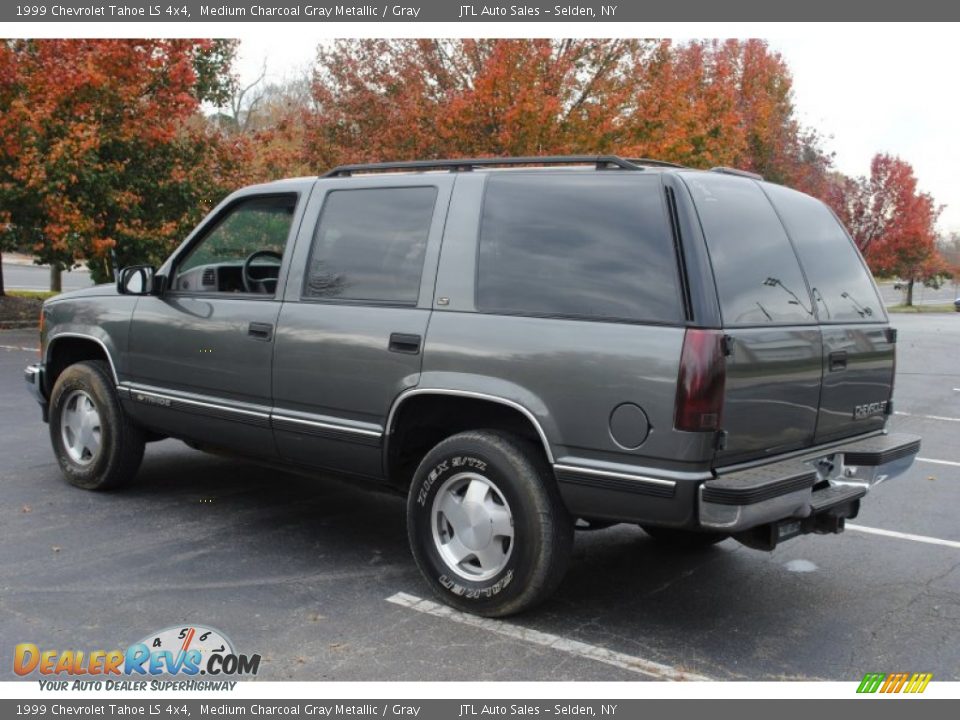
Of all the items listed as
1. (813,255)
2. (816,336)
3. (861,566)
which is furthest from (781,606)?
(813,255)

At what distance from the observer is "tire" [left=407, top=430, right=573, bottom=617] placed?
4074mm

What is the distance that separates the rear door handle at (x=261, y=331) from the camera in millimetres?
5102

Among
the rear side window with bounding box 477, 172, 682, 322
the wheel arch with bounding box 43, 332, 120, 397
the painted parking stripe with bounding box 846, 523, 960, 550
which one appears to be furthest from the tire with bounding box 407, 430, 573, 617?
the wheel arch with bounding box 43, 332, 120, 397

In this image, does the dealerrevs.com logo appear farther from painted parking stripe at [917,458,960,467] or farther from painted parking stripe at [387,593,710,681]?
painted parking stripe at [917,458,960,467]

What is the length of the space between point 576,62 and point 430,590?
15581 millimetres

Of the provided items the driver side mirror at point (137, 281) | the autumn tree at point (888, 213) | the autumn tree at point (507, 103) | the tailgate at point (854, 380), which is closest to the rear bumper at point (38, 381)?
the driver side mirror at point (137, 281)

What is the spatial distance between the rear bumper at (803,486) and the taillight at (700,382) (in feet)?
0.81

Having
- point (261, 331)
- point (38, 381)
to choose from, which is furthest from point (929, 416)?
point (38, 381)

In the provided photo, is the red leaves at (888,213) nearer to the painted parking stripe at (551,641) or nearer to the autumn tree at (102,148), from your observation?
the autumn tree at (102,148)

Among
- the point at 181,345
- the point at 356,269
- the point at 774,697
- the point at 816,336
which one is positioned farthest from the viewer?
the point at 181,345

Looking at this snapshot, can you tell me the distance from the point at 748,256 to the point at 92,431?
4365 mm

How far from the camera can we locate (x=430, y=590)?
464cm

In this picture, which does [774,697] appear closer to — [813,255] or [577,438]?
[577,438]

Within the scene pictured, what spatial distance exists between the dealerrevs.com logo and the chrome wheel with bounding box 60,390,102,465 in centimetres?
254
